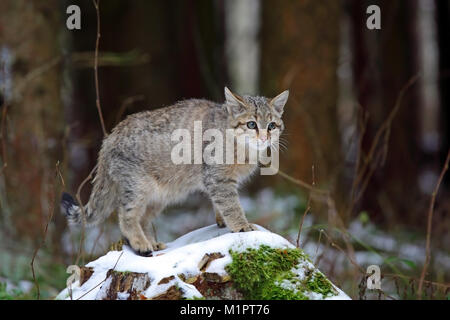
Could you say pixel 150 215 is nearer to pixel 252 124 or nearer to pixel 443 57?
pixel 252 124

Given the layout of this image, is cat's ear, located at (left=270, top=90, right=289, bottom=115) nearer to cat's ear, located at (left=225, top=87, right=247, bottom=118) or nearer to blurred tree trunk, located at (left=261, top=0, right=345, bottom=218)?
cat's ear, located at (left=225, top=87, right=247, bottom=118)

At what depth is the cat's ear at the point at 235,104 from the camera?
4.84 meters

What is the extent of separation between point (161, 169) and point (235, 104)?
87 centimetres

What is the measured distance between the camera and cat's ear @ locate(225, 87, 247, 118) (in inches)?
190

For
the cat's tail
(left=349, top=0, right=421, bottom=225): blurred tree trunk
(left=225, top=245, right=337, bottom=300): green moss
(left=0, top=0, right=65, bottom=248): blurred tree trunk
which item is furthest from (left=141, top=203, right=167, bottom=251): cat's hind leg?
(left=349, top=0, right=421, bottom=225): blurred tree trunk

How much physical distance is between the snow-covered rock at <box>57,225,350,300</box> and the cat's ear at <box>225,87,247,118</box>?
4.12 feet

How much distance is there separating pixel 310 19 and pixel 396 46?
348 centimetres

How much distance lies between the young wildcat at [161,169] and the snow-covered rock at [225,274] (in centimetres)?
74

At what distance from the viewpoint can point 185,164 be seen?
509cm

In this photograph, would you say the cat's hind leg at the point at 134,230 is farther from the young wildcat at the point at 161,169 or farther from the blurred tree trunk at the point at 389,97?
the blurred tree trunk at the point at 389,97

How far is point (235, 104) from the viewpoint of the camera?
4.89m
